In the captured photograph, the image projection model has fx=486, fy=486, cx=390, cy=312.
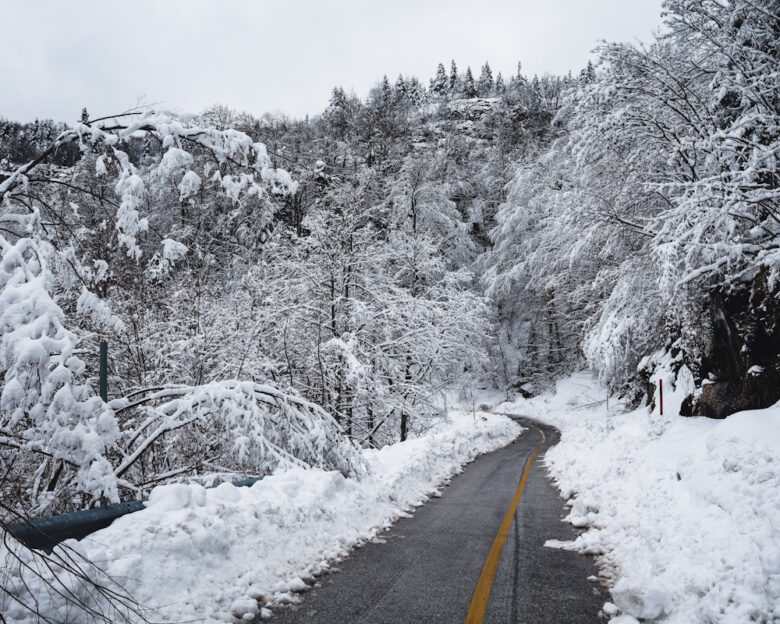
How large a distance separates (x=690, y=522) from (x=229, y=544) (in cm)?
487

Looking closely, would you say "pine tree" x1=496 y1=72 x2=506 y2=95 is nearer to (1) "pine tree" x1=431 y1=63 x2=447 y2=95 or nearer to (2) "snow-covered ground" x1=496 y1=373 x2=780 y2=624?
(1) "pine tree" x1=431 y1=63 x2=447 y2=95

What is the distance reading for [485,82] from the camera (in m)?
92.0

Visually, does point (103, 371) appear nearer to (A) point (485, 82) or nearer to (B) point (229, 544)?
(B) point (229, 544)

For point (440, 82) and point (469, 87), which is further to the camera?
point (440, 82)

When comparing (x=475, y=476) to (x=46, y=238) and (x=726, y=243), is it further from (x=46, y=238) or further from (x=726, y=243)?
(x=46, y=238)

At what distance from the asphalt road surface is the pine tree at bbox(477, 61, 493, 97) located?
295 feet

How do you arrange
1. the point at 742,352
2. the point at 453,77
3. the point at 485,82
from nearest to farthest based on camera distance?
the point at 742,352 → the point at 485,82 → the point at 453,77

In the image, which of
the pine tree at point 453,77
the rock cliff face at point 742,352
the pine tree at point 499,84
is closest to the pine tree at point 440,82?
the pine tree at point 453,77

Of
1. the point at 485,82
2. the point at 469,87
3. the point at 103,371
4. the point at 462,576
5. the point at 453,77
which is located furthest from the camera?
the point at 453,77

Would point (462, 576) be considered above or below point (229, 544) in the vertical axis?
below

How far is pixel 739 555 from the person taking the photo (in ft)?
13.8

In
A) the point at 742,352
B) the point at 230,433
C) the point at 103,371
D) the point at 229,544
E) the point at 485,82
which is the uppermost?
the point at 485,82

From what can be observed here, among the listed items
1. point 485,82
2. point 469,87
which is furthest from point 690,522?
point 485,82

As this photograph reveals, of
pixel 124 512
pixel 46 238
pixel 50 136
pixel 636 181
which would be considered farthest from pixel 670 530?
pixel 636 181
